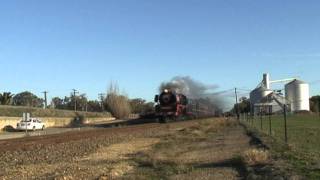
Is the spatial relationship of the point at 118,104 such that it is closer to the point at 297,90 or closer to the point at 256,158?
the point at 297,90

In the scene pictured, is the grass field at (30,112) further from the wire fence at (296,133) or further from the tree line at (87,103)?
the wire fence at (296,133)

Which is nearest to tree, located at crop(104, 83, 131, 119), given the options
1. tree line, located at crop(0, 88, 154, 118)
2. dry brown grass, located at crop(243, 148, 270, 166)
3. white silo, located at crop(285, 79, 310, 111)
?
tree line, located at crop(0, 88, 154, 118)

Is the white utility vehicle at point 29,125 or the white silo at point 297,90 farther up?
the white silo at point 297,90

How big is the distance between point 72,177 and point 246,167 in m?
4.56

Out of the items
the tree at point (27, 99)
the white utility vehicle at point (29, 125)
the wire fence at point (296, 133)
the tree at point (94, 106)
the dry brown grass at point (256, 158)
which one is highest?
the tree at point (27, 99)

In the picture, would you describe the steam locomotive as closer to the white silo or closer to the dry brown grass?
the dry brown grass

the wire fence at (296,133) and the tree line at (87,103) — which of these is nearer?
the wire fence at (296,133)

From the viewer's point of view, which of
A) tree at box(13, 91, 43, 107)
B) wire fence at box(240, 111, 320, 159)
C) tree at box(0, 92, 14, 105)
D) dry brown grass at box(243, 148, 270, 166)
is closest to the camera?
dry brown grass at box(243, 148, 270, 166)

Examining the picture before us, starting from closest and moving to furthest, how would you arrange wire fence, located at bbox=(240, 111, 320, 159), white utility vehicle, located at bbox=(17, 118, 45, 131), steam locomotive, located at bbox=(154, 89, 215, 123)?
1. wire fence, located at bbox=(240, 111, 320, 159)
2. steam locomotive, located at bbox=(154, 89, 215, 123)
3. white utility vehicle, located at bbox=(17, 118, 45, 131)

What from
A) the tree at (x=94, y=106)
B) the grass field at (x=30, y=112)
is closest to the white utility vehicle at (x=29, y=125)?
the grass field at (x=30, y=112)

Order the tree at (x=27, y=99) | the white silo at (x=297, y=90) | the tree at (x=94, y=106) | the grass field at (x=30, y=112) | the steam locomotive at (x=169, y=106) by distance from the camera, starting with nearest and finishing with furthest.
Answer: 1. the steam locomotive at (x=169, y=106)
2. the grass field at (x=30, y=112)
3. the white silo at (x=297, y=90)
4. the tree at (x=27, y=99)
5. the tree at (x=94, y=106)

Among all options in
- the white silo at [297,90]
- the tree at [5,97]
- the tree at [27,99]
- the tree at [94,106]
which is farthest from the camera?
the tree at [94,106]

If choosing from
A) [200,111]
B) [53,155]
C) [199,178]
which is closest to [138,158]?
[53,155]

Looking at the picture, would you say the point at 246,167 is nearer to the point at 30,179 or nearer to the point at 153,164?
the point at 153,164
